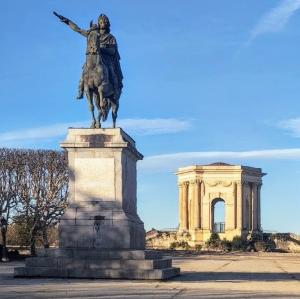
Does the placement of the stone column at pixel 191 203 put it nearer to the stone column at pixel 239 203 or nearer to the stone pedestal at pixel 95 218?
the stone column at pixel 239 203

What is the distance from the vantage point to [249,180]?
101 metres

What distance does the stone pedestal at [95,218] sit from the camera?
18.6 m

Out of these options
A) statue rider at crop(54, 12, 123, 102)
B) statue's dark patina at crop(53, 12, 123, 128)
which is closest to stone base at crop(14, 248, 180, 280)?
statue's dark patina at crop(53, 12, 123, 128)

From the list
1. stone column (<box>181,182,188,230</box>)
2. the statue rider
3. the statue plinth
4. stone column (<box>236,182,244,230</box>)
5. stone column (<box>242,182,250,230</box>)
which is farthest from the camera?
stone column (<box>181,182,188,230</box>)

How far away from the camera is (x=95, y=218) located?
19.4 metres

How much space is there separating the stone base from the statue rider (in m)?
4.56

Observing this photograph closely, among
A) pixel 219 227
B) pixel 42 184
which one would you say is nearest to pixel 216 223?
pixel 219 227

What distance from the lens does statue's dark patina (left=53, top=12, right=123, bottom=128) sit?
20656 mm

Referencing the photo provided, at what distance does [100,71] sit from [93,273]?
18.4 ft

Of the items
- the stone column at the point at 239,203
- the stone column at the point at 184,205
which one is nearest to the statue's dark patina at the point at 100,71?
the stone column at the point at 239,203

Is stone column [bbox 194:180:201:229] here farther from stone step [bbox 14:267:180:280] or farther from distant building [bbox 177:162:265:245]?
stone step [bbox 14:267:180:280]

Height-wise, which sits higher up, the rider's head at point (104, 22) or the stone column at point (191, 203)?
the rider's head at point (104, 22)

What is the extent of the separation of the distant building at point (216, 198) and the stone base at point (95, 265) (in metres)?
78.7

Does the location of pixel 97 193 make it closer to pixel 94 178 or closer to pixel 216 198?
pixel 94 178
